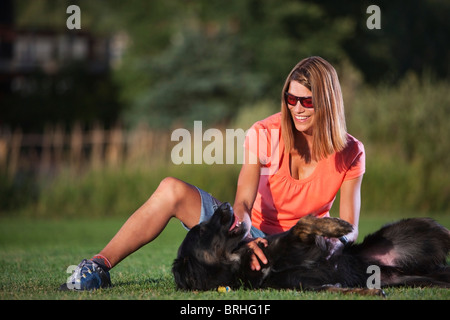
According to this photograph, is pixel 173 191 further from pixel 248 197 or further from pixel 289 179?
pixel 289 179

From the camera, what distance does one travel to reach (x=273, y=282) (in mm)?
4359

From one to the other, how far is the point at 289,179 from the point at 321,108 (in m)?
0.54

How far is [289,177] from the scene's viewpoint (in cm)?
478

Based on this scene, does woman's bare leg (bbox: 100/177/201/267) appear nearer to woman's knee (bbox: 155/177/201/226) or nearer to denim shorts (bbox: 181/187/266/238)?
woman's knee (bbox: 155/177/201/226)

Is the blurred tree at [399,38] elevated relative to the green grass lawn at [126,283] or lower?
elevated

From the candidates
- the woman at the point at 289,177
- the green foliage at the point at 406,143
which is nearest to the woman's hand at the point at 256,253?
the woman at the point at 289,177

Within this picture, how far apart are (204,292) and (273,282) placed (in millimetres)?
457

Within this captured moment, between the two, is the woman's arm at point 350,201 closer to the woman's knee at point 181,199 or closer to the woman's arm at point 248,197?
the woman's arm at point 248,197

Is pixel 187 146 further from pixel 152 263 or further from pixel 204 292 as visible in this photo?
pixel 204 292

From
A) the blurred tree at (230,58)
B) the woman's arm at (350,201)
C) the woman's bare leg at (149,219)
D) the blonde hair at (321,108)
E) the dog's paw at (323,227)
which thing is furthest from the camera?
the blurred tree at (230,58)

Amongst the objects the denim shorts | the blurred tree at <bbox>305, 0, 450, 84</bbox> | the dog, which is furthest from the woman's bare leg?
the blurred tree at <bbox>305, 0, 450, 84</bbox>

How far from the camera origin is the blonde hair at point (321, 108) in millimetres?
4590

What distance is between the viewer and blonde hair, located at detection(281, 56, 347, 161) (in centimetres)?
459

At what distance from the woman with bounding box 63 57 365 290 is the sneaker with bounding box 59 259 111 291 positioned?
0.12ft
